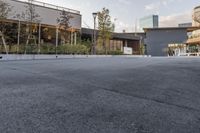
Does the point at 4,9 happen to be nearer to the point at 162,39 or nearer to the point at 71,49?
the point at 71,49

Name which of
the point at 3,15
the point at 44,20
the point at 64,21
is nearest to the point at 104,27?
the point at 64,21

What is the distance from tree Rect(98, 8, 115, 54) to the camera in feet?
112

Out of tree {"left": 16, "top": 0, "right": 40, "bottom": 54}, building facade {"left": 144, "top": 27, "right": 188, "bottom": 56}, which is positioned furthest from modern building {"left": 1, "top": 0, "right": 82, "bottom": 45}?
building facade {"left": 144, "top": 27, "right": 188, "bottom": 56}

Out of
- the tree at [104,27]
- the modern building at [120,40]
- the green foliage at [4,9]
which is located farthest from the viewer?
the modern building at [120,40]

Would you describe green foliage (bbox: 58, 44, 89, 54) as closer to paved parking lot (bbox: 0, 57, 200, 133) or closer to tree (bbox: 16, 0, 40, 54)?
tree (bbox: 16, 0, 40, 54)

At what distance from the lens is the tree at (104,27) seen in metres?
34.2

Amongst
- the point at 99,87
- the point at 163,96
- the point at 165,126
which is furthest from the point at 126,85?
the point at 165,126

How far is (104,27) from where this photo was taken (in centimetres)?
3438

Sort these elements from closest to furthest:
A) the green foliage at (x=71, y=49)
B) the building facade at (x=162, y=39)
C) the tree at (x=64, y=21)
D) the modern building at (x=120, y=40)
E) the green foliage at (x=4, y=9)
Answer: the green foliage at (x=4, y=9)
the green foliage at (x=71, y=49)
the tree at (x=64, y=21)
the modern building at (x=120, y=40)
the building facade at (x=162, y=39)

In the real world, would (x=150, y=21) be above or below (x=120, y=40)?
above

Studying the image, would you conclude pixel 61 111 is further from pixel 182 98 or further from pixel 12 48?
pixel 12 48

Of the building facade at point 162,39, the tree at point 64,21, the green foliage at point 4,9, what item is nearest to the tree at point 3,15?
the green foliage at point 4,9

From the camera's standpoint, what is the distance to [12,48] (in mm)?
21625

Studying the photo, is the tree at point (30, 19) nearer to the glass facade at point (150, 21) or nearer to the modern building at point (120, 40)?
the modern building at point (120, 40)
